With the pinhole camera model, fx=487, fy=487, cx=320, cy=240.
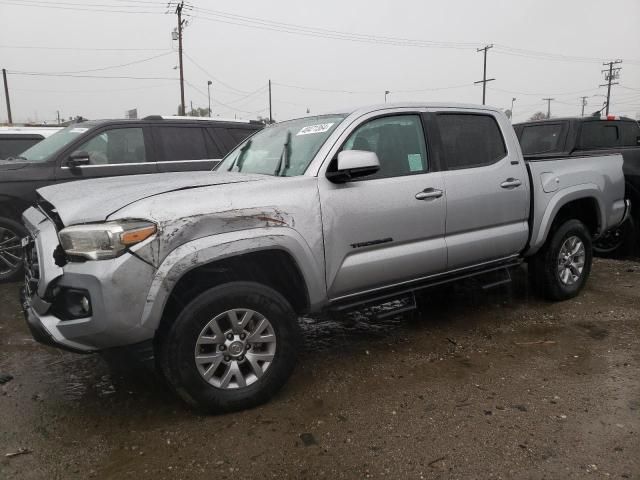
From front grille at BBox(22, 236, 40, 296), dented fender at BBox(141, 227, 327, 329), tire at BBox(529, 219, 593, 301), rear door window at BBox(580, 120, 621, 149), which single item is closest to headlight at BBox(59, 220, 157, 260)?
dented fender at BBox(141, 227, 327, 329)

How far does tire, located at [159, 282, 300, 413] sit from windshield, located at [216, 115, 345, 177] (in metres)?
0.94

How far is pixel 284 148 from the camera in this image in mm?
3604

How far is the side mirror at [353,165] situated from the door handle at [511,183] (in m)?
1.52

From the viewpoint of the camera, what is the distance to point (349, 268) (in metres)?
3.18

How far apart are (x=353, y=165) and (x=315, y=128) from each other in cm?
71

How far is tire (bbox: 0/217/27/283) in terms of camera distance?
210 inches

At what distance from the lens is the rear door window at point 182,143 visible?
20.5 feet

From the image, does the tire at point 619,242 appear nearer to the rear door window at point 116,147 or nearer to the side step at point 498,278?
the side step at point 498,278

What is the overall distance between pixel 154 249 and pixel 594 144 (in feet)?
23.2

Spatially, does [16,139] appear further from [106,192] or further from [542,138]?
[542,138]

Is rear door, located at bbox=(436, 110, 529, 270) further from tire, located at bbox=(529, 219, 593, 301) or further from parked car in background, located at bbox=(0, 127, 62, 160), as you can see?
parked car in background, located at bbox=(0, 127, 62, 160)

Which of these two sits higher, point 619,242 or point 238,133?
point 238,133

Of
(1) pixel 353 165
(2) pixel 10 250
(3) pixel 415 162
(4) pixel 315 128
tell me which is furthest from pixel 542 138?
(2) pixel 10 250

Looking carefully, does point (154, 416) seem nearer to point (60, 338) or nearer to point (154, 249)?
point (60, 338)
